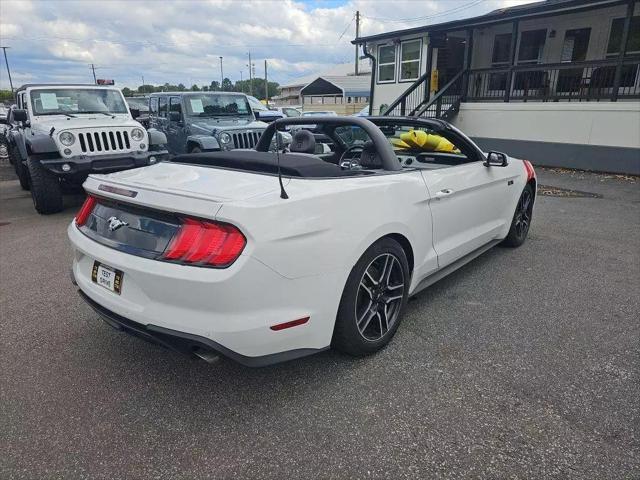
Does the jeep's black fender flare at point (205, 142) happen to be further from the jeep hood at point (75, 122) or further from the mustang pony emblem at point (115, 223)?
the mustang pony emblem at point (115, 223)

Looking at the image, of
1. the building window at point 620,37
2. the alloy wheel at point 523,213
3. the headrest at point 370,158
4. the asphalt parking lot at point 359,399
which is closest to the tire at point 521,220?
the alloy wheel at point 523,213

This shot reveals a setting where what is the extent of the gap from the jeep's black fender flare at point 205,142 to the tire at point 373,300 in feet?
22.0

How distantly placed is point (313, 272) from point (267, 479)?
942 millimetres

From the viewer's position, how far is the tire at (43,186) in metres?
6.71

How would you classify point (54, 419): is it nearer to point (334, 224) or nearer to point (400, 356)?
point (334, 224)

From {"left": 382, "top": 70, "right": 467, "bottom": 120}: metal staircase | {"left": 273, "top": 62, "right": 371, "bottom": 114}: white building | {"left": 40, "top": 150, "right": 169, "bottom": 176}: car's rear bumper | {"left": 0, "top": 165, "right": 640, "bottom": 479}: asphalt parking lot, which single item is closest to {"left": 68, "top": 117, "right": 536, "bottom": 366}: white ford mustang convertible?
{"left": 0, "top": 165, "right": 640, "bottom": 479}: asphalt parking lot

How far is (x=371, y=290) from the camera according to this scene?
107 inches

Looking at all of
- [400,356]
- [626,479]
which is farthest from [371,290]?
[626,479]

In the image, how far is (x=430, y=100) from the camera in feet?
50.3

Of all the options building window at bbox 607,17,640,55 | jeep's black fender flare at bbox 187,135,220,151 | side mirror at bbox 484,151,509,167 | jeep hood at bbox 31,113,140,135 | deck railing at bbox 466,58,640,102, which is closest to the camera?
side mirror at bbox 484,151,509,167

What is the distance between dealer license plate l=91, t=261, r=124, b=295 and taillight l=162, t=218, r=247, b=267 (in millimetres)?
371

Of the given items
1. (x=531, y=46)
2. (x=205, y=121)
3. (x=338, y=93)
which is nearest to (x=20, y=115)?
(x=205, y=121)

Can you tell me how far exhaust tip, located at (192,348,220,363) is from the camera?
208cm

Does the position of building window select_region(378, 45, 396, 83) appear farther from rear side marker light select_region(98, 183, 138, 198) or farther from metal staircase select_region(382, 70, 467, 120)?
rear side marker light select_region(98, 183, 138, 198)
